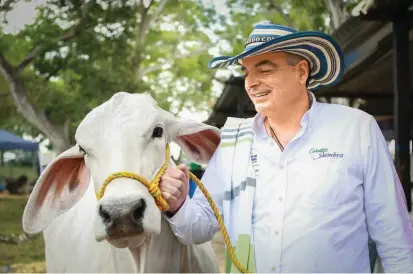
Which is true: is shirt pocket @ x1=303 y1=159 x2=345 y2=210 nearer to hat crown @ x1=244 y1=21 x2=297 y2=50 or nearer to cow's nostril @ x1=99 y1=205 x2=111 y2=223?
hat crown @ x1=244 y1=21 x2=297 y2=50

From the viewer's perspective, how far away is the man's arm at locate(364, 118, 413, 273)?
1566 mm

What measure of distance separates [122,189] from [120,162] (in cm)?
14

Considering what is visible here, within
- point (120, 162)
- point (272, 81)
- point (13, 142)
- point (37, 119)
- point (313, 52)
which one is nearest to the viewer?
point (120, 162)

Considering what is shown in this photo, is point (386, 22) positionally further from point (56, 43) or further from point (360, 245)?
point (56, 43)

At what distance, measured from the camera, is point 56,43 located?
14.7ft

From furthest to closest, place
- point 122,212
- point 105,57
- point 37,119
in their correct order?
point 105,57, point 37,119, point 122,212

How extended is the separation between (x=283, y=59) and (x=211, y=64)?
361 millimetres

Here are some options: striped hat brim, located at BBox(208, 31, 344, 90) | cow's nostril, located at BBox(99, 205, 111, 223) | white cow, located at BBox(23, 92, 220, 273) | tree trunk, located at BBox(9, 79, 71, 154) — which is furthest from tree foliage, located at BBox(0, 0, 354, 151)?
cow's nostril, located at BBox(99, 205, 111, 223)

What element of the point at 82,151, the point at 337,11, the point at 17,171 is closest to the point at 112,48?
the point at 17,171

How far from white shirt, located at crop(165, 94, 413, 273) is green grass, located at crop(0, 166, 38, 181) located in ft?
10.7

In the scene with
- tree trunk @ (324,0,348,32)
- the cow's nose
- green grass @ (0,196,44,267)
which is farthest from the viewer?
green grass @ (0,196,44,267)

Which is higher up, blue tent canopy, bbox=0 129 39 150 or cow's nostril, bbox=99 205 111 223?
cow's nostril, bbox=99 205 111 223

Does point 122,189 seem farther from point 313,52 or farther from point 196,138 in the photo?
point 313,52

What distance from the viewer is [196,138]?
6.85 feet
